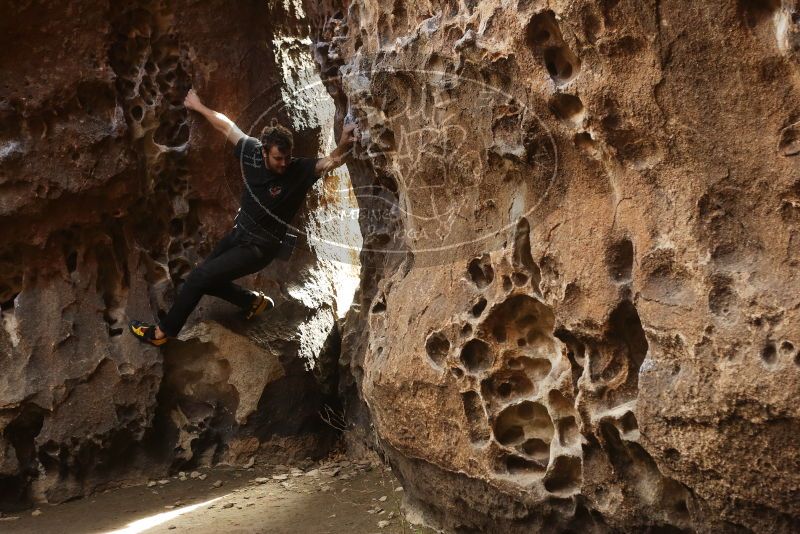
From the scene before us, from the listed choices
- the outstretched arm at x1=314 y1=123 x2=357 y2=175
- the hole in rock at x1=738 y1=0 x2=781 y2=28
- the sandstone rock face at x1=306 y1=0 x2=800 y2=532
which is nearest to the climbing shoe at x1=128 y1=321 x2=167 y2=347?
the outstretched arm at x1=314 y1=123 x2=357 y2=175

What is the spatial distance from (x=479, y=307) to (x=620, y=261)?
0.68 m

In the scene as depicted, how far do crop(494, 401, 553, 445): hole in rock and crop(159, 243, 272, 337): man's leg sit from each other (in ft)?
5.95

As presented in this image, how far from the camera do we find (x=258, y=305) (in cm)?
505

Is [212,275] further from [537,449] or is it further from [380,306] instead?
[537,449]

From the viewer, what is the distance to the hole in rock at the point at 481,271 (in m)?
3.45

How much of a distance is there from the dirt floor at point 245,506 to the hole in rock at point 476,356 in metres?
0.87

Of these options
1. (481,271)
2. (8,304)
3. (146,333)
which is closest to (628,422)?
(481,271)

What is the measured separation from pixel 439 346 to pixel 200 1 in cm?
258

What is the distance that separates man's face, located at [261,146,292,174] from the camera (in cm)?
445

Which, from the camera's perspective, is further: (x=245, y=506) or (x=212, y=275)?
(x=212, y=275)

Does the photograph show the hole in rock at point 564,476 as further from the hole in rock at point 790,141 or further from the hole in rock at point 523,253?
the hole in rock at point 790,141

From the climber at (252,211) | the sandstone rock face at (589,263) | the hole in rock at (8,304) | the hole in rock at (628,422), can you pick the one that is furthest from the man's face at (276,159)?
the hole in rock at (628,422)

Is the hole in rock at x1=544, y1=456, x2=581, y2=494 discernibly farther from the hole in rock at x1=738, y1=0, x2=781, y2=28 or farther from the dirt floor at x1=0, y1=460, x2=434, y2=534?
the hole in rock at x1=738, y1=0, x2=781, y2=28

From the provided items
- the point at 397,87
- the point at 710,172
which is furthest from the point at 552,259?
the point at 397,87
